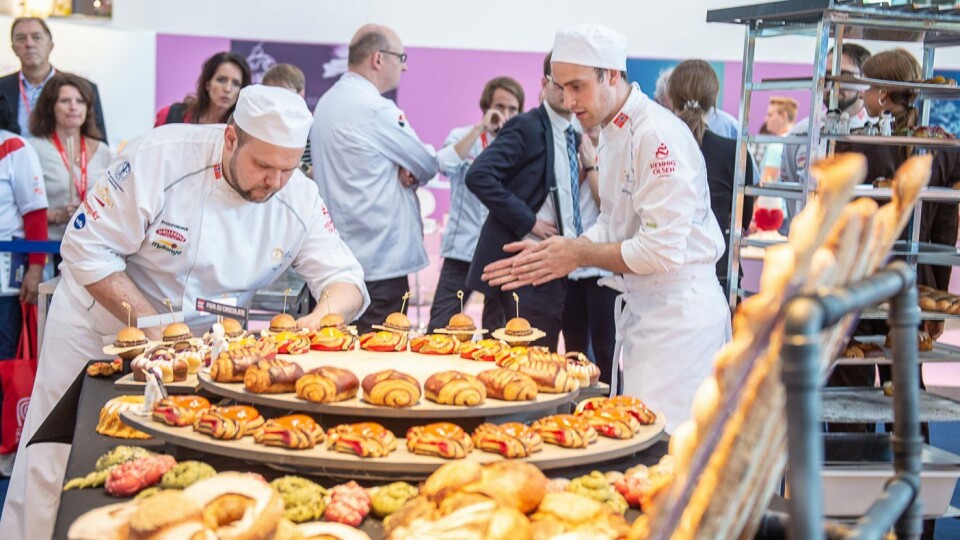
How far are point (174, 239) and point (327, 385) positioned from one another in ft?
3.76

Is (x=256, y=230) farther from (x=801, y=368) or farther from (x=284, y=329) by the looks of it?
(x=801, y=368)

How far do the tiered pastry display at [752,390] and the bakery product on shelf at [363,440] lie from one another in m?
0.91

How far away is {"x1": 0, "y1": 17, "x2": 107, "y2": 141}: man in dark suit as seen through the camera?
500 centimetres

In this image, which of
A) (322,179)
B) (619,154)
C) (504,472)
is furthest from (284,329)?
(322,179)

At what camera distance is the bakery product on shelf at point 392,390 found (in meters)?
1.75

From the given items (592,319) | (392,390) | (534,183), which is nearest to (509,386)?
(392,390)

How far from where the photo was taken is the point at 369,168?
14.7 ft

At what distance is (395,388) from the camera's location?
5.76ft

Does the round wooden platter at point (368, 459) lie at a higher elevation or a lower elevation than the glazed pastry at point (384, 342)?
lower

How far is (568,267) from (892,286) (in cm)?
211

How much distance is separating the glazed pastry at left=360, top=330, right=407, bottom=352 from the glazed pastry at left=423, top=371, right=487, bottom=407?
17.1 inches

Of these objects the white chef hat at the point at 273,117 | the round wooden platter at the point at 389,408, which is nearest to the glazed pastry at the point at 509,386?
the round wooden platter at the point at 389,408

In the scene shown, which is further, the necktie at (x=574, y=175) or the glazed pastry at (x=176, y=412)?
the necktie at (x=574, y=175)

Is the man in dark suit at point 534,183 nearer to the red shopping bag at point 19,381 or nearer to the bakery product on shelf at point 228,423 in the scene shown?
the red shopping bag at point 19,381
